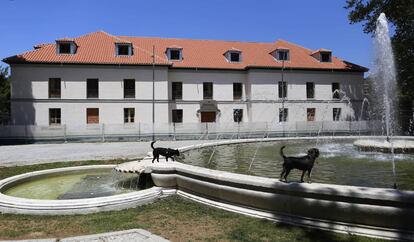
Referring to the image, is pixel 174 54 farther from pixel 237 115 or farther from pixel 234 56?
pixel 237 115

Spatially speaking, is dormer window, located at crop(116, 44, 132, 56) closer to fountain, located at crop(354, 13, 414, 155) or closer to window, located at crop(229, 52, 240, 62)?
window, located at crop(229, 52, 240, 62)

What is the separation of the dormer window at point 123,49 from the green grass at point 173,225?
33.0 metres

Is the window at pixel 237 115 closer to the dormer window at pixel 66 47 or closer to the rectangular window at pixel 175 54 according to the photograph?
the rectangular window at pixel 175 54

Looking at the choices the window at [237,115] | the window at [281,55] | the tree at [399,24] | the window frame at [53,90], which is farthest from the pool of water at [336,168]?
the window at [281,55]

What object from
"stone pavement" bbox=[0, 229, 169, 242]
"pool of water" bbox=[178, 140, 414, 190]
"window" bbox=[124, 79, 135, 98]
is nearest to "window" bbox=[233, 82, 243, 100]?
"window" bbox=[124, 79, 135, 98]

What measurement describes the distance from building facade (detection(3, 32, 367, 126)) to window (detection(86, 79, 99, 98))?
10 cm

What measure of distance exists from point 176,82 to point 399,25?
2251cm

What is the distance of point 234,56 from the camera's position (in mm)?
41969

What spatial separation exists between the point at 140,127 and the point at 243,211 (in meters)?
26.6

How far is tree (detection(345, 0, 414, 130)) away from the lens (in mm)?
30047

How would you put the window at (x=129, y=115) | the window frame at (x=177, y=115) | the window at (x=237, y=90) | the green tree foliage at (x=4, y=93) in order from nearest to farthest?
the window at (x=129, y=115) → the window frame at (x=177, y=115) → the window at (x=237, y=90) → the green tree foliage at (x=4, y=93)

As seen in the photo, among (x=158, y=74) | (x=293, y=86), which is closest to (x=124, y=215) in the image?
(x=158, y=74)

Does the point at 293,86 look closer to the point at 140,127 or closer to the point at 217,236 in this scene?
the point at 140,127

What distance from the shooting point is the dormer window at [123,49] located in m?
37.6
